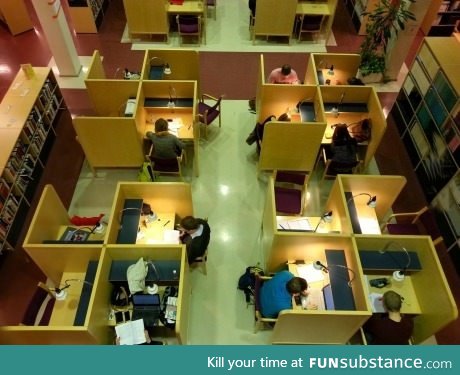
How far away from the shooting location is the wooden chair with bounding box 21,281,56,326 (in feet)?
12.6

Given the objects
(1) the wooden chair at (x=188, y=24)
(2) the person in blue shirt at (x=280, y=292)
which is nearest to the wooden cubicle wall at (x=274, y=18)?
(1) the wooden chair at (x=188, y=24)

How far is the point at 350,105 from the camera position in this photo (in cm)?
605

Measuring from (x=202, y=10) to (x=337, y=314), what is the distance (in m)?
6.95

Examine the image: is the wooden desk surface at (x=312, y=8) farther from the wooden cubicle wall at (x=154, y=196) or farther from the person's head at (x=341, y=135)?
the wooden cubicle wall at (x=154, y=196)

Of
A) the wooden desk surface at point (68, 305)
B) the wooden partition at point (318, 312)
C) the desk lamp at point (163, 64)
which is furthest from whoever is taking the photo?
the desk lamp at point (163, 64)

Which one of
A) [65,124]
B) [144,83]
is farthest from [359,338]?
[65,124]

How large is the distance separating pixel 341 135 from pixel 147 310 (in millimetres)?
3593

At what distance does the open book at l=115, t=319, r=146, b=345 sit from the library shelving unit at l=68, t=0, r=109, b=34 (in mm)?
7027

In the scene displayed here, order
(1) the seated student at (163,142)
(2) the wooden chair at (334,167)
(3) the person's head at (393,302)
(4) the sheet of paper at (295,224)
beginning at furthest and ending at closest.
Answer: (2) the wooden chair at (334,167) → (1) the seated student at (163,142) → (4) the sheet of paper at (295,224) → (3) the person's head at (393,302)

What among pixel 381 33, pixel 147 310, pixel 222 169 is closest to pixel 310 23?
pixel 381 33

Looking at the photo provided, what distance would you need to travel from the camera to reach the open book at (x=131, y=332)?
3809 mm

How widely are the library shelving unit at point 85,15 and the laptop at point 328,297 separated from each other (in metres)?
7.53

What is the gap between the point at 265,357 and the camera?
1982 millimetres

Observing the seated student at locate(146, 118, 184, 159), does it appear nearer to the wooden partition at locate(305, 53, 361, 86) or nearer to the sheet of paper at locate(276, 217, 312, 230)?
the sheet of paper at locate(276, 217, 312, 230)
